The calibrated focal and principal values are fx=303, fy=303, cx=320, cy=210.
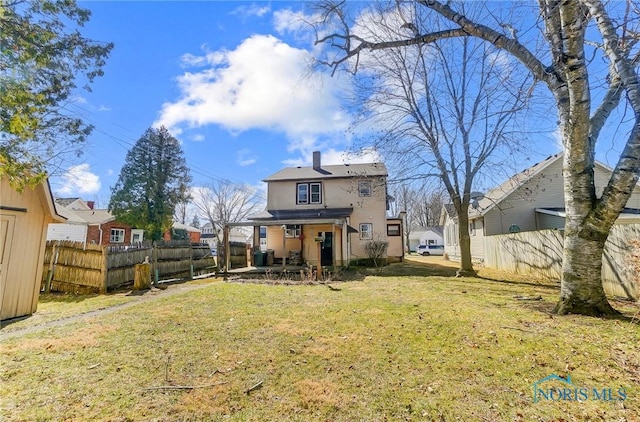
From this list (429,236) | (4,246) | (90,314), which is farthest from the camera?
(429,236)

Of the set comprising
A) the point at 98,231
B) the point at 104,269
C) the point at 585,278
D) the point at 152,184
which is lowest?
the point at 104,269

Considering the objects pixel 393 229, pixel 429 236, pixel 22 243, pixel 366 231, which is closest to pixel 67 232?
pixel 22 243

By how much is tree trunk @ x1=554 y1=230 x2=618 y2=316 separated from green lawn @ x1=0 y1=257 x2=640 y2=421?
428 millimetres

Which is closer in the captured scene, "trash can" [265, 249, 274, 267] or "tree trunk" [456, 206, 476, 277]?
"tree trunk" [456, 206, 476, 277]

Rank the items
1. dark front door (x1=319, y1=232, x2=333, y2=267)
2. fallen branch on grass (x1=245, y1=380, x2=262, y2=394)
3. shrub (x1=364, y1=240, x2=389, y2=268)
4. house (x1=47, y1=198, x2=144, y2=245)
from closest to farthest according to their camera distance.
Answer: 1. fallen branch on grass (x1=245, y1=380, x2=262, y2=394)
2. shrub (x1=364, y1=240, x2=389, y2=268)
3. dark front door (x1=319, y1=232, x2=333, y2=267)
4. house (x1=47, y1=198, x2=144, y2=245)

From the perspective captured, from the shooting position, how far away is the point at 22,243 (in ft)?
22.2

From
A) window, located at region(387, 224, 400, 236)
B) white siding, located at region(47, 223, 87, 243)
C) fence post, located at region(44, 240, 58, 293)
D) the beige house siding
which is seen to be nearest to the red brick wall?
white siding, located at region(47, 223, 87, 243)

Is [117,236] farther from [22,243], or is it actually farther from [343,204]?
[22,243]

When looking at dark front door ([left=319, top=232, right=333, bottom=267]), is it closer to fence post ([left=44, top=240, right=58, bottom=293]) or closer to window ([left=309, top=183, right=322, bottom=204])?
window ([left=309, top=183, right=322, bottom=204])

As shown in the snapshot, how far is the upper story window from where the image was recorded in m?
20.5

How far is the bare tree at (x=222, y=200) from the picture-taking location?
4388cm

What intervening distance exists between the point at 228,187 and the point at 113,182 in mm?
18056

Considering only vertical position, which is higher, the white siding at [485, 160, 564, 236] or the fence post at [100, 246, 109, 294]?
the white siding at [485, 160, 564, 236]

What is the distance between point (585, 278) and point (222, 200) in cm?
4329
